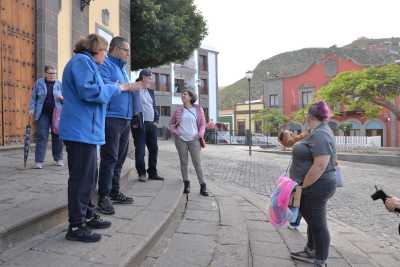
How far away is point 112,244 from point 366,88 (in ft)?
56.6

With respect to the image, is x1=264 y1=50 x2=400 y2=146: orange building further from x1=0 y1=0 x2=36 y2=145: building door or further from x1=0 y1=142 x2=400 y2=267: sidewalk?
x1=0 y1=142 x2=400 y2=267: sidewalk

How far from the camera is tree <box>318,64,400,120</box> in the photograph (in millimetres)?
18266

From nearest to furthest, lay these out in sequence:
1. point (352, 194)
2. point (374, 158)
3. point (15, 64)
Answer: point (352, 194) → point (15, 64) → point (374, 158)

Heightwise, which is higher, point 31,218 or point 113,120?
point 113,120

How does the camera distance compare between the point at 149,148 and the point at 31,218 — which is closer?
the point at 31,218

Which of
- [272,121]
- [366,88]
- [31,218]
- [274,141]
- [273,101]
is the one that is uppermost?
[273,101]

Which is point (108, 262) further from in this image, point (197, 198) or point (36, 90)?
point (36, 90)

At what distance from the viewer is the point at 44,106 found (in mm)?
6324

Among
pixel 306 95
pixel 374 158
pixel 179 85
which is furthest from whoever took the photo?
pixel 179 85

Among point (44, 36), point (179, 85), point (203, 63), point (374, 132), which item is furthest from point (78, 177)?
point (203, 63)

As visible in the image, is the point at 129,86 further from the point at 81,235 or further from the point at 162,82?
the point at 162,82

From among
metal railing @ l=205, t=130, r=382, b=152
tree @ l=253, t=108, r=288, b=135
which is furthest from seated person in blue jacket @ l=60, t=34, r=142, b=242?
tree @ l=253, t=108, r=288, b=135

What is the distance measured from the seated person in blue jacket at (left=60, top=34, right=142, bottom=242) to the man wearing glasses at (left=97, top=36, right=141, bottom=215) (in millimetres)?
637

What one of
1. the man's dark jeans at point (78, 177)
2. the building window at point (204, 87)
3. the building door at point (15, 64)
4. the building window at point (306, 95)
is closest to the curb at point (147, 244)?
the man's dark jeans at point (78, 177)
